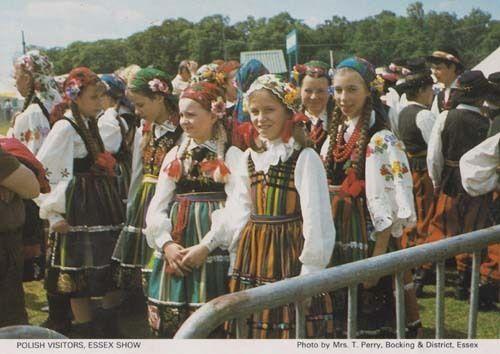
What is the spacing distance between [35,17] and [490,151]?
153 cm

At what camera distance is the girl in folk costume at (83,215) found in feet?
6.97

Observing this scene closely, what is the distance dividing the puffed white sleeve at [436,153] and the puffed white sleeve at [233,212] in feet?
3.80

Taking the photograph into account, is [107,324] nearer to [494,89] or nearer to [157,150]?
[157,150]

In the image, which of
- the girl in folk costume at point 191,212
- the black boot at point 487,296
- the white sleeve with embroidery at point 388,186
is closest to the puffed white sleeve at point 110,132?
the girl in folk costume at point 191,212

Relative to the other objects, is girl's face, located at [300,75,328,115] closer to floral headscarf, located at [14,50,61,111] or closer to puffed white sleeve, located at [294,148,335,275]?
puffed white sleeve, located at [294,148,335,275]

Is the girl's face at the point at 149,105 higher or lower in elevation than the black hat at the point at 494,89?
lower

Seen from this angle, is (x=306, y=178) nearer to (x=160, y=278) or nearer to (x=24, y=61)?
(x=160, y=278)

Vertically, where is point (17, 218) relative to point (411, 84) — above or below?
below

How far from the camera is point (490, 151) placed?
2182 millimetres

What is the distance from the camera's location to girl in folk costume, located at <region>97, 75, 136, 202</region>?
2477 mm

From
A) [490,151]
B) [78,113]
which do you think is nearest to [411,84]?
[490,151]

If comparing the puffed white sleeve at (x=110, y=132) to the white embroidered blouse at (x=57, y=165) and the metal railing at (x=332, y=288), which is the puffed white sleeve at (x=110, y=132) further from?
the metal railing at (x=332, y=288)

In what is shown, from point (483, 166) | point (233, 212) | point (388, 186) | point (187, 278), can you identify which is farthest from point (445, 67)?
point (187, 278)

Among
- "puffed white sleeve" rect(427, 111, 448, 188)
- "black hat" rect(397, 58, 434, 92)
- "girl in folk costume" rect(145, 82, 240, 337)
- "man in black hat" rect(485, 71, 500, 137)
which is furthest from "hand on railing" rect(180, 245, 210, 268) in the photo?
"black hat" rect(397, 58, 434, 92)
